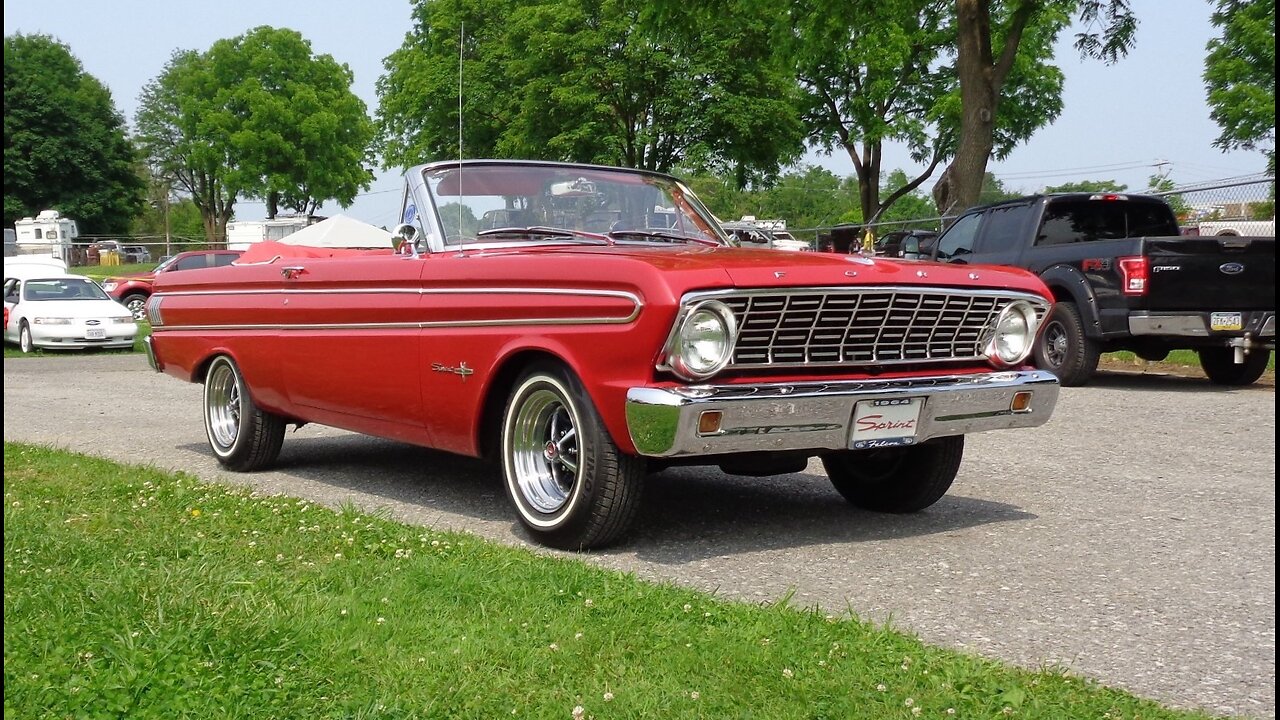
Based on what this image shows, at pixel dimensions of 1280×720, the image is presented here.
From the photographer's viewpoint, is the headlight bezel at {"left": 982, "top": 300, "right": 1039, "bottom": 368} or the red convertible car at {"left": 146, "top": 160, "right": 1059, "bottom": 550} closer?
the red convertible car at {"left": 146, "top": 160, "right": 1059, "bottom": 550}

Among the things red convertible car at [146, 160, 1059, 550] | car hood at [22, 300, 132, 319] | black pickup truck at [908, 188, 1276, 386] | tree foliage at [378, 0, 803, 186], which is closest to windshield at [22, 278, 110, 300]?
car hood at [22, 300, 132, 319]

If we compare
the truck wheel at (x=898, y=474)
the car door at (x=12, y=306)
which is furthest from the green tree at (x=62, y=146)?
the truck wheel at (x=898, y=474)

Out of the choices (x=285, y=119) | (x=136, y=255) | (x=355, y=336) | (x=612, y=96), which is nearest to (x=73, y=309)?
(x=355, y=336)

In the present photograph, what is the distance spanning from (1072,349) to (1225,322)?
143 cm

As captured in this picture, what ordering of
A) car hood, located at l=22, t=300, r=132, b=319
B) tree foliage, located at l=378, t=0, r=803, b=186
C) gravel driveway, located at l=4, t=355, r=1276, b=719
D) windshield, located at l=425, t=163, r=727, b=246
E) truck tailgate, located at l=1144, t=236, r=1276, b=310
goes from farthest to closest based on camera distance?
tree foliage, located at l=378, t=0, r=803, b=186
car hood, located at l=22, t=300, r=132, b=319
truck tailgate, located at l=1144, t=236, r=1276, b=310
windshield, located at l=425, t=163, r=727, b=246
gravel driveway, located at l=4, t=355, r=1276, b=719

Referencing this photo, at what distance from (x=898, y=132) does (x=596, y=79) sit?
9.90 meters

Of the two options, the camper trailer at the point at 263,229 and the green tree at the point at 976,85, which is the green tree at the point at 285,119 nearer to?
the camper trailer at the point at 263,229

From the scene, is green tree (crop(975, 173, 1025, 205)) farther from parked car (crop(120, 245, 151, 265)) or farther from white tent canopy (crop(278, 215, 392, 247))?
parked car (crop(120, 245, 151, 265))

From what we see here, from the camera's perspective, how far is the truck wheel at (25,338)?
73.5 feet

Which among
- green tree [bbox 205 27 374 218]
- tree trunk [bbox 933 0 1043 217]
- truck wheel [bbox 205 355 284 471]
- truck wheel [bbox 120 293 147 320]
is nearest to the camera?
truck wheel [bbox 205 355 284 471]

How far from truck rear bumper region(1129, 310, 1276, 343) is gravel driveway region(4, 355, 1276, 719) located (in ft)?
6.46

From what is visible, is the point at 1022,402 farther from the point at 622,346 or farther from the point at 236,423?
the point at 236,423

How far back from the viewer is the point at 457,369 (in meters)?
5.82

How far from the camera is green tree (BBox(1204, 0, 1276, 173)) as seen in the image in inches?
1618
